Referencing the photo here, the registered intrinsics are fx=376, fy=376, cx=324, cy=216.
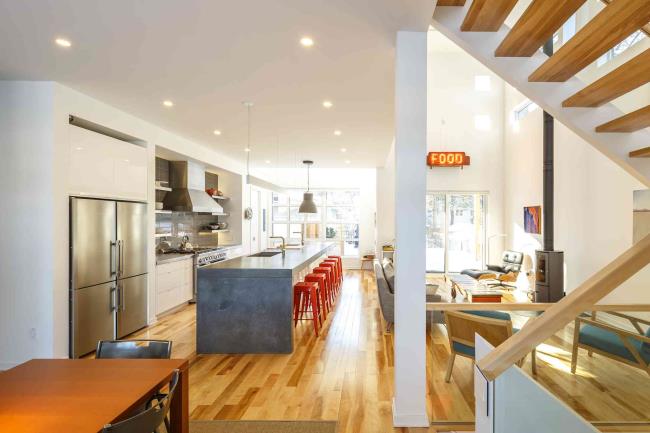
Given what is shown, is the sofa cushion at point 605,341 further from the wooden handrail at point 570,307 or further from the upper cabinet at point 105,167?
the upper cabinet at point 105,167

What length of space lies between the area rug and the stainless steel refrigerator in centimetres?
213

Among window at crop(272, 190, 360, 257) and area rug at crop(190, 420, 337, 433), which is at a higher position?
window at crop(272, 190, 360, 257)

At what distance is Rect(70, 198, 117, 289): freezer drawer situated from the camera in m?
3.97

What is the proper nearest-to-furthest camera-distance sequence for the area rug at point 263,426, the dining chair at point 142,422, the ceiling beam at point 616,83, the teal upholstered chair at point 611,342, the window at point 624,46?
1. the dining chair at point 142,422
2. the ceiling beam at point 616,83
3. the teal upholstered chair at point 611,342
4. the area rug at point 263,426
5. the window at point 624,46

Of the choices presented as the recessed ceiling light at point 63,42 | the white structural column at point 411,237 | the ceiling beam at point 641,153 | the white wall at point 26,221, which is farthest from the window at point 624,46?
the white wall at point 26,221

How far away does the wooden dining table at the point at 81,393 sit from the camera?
4.72 feet

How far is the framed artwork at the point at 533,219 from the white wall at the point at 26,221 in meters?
8.34

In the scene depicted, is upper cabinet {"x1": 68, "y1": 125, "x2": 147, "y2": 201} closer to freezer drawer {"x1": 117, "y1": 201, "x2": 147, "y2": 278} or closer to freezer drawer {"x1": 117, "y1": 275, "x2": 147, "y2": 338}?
freezer drawer {"x1": 117, "y1": 201, "x2": 147, "y2": 278}

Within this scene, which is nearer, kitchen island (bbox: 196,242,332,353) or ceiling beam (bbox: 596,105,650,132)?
ceiling beam (bbox: 596,105,650,132)

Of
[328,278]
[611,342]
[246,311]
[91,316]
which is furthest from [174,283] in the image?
[611,342]

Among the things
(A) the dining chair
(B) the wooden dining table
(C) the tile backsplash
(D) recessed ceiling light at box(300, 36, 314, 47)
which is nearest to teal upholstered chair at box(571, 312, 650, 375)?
(A) the dining chair

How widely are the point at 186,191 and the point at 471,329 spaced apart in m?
5.59

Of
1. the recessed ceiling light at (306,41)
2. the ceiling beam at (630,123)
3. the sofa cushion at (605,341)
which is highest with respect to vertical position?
the recessed ceiling light at (306,41)

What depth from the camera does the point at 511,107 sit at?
947 cm
